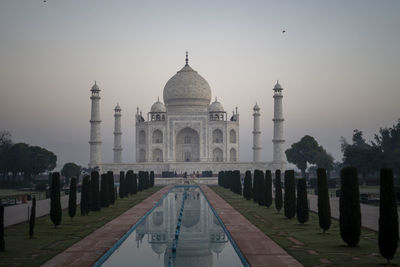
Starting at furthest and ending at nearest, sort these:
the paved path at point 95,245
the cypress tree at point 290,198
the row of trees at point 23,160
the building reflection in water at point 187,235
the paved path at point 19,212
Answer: the row of trees at point 23,160
the cypress tree at point 290,198
the paved path at point 19,212
the building reflection in water at point 187,235
the paved path at point 95,245

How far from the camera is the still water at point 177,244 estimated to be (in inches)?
342

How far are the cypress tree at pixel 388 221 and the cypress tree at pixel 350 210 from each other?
1.21 meters

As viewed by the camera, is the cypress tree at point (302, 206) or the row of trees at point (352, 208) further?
the cypress tree at point (302, 206)

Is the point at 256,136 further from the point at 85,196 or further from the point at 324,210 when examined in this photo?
the point at 324,210

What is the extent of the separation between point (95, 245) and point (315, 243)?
4.35 meters

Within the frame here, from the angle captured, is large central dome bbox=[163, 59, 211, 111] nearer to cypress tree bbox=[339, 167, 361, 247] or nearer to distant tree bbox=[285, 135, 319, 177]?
distant tree bbox=[285, 135, 319, 177]

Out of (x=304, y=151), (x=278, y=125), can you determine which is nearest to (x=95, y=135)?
(x=278, y=125)

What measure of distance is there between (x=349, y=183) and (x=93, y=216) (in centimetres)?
848

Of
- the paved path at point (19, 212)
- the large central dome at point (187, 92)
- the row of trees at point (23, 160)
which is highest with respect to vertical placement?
the large central dome at point (187, 92)

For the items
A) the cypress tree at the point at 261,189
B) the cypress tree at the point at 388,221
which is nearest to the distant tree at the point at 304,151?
the cypress tree at the point at 261,189

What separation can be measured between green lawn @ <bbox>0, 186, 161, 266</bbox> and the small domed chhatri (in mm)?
25768

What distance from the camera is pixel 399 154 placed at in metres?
36.3

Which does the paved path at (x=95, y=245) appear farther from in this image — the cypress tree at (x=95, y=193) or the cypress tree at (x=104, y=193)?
the cypress tree at (x=104, y=193)

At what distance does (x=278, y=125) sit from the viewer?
39938 millimetres
